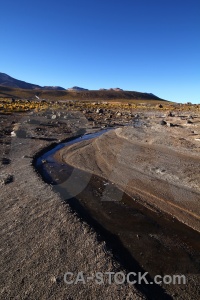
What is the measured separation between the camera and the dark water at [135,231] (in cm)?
764

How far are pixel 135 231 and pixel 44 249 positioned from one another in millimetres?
2963

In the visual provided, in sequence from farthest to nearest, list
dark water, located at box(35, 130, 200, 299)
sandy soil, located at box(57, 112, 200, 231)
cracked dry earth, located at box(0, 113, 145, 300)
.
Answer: sandy soil, located at box(57, 112, 200, 231) < dark water, located at box(35, 130, 200, 299) < cracked dry earth, located at box(0, 113, 145, 300)

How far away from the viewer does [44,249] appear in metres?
7.83

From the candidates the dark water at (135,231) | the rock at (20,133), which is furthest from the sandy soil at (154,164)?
the rock at (20,133)

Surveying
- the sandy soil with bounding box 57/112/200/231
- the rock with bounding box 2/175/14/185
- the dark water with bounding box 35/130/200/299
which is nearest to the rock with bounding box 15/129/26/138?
the sandy soil with bounding box 57/112/200/231

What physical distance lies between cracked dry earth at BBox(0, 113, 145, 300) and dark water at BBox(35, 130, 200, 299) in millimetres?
489

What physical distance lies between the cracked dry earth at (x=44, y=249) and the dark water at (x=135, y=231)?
489 mm

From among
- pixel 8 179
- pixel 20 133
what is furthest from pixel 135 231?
pixel 20 133

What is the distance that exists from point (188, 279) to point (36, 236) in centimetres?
408

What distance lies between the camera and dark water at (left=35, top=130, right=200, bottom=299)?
25.1ft

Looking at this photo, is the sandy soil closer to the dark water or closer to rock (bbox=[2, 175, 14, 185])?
the dark water

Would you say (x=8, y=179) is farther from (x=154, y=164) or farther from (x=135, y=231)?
(x=154, y=164)

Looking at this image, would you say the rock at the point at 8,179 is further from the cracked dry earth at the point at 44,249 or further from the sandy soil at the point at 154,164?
the sandy soil at the point at 154,164

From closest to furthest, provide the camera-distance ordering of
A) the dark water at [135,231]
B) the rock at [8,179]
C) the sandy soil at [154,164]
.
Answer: the dark water at [135,231]
the sandy soil at [154,164]
the rock at [8,179]
